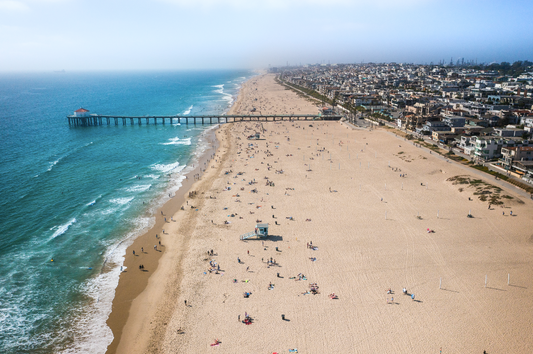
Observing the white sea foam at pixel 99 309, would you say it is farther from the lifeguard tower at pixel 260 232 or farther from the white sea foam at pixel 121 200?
the lifeguard tower at pixel 260 232

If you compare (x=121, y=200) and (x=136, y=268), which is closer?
(x=136, y=268)

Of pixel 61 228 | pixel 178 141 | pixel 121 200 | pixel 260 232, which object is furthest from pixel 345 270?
pixel 178 141

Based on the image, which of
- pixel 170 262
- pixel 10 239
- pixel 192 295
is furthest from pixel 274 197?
pixel 10 239

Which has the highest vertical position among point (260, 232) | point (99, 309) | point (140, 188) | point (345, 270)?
point (140, 188)

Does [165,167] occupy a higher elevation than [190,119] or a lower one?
lower

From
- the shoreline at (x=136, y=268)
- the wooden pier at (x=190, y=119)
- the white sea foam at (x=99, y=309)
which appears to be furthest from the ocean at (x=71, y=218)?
the wooden pier at (x=190, y=119)

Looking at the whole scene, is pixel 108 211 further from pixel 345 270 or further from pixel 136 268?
pixel 345 270
